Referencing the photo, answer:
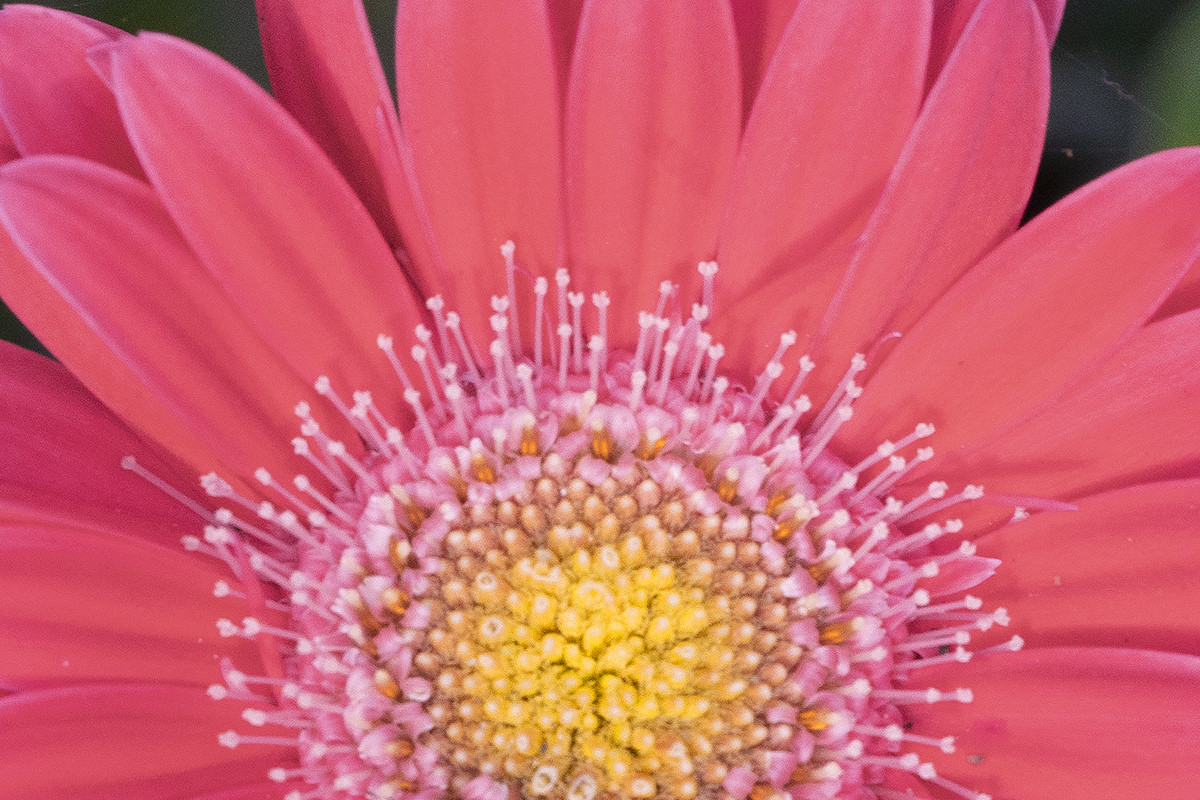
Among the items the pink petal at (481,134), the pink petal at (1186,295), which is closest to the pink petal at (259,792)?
the pink petal at (481,134)

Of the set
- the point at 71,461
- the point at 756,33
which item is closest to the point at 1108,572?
the point at 756,33

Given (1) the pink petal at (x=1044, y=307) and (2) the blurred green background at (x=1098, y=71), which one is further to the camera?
(2) the blurred green background at (x=1098, y=71)

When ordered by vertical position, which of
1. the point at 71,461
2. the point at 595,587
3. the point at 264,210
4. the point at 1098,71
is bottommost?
the point at 595,587

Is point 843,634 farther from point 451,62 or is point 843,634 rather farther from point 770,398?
point 451,62

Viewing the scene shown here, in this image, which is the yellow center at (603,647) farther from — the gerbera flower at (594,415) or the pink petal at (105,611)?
the pink petal at (105,611)

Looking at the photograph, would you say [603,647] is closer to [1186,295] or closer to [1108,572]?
[1108,572]

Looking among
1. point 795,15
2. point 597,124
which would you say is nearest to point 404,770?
point 597,124

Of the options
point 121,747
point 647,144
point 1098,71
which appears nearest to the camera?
point 121,747
